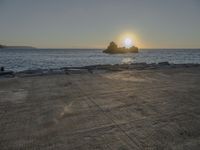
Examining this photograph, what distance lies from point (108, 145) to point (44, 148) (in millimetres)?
892

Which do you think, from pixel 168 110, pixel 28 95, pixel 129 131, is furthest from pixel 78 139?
pixel 28 95

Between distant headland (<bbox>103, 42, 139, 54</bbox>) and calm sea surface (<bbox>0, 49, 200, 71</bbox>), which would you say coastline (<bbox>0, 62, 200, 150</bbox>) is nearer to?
calm sea surface (<bbox>0, 49, 200, 71</bbox>)

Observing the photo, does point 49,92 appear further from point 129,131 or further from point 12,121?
point 129,131

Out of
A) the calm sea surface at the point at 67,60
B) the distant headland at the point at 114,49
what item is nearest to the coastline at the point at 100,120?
the calm sea surface at the point at 67,60

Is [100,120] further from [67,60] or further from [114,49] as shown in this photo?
[114,49]

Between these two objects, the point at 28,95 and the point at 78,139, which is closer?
the point at 78,139

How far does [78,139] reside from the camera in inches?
107

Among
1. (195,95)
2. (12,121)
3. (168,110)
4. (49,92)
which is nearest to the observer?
(12,121)

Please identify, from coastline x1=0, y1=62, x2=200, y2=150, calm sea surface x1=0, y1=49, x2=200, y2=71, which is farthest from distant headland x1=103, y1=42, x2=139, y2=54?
coastline x1=0, y1=62, x2=200, y2=150

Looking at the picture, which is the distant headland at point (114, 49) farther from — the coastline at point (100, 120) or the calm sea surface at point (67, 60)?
the coastline at point (100, 120)

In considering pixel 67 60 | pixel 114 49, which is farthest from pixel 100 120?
pixel 114 49

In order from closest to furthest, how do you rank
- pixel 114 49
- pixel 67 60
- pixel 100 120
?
pixel 100 120 < pixel 67 60 < pixel 114 49

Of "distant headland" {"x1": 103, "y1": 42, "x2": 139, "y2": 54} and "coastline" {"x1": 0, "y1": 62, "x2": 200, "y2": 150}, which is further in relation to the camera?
"distant headland" {"x1": 103, "y1": 42, "x2": 139, "y2": 54}

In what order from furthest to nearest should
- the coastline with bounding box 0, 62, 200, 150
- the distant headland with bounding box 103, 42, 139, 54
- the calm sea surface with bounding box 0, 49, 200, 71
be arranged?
the distant headland with bounding box 103, 42, 139, 54, the calm sea surface with bounding box 0, 49, 200, 71, the coastline with bounding box 0, 62, 200, 150
